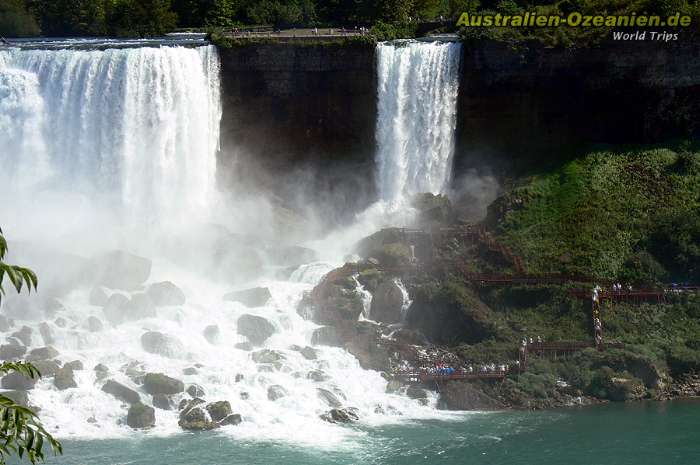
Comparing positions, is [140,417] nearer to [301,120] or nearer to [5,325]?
[5,325]

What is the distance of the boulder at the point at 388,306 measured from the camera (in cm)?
4441

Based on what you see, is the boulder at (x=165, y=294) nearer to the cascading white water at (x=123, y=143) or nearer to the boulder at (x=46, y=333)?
the cascading white water at (x=123, y=143)

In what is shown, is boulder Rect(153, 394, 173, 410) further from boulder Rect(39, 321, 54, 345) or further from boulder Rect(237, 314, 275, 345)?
boulder Rect(39, 321, 54, 345)

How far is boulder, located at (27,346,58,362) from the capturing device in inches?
1564

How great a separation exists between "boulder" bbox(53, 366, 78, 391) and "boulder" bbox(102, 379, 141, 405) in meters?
1.23

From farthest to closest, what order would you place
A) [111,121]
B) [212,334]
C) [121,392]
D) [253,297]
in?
1. [111,121]
2. [253,297]
3. [212,334]
4. [121,392]

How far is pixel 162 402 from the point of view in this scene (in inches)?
1460

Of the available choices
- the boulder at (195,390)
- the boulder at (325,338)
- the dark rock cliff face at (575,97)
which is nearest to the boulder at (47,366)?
the boulder at (195,390)

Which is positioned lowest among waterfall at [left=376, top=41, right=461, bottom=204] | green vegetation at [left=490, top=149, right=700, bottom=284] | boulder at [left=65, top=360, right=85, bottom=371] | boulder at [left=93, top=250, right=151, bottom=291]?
boulder at [left=65, top=360, right=85, bottom=371]

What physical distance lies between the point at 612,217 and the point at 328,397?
1709 cm

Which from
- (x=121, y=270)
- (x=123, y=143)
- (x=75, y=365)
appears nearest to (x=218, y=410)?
(x=75, y=365)

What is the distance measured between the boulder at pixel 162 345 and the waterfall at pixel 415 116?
16808mm

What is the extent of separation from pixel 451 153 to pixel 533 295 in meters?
11.8

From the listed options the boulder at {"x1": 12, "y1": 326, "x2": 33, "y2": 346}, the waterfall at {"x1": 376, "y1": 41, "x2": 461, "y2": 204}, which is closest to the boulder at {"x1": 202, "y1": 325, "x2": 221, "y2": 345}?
the boulder at {"x1": 12, "y1": 326, "x2": 33, "y2": 346}
